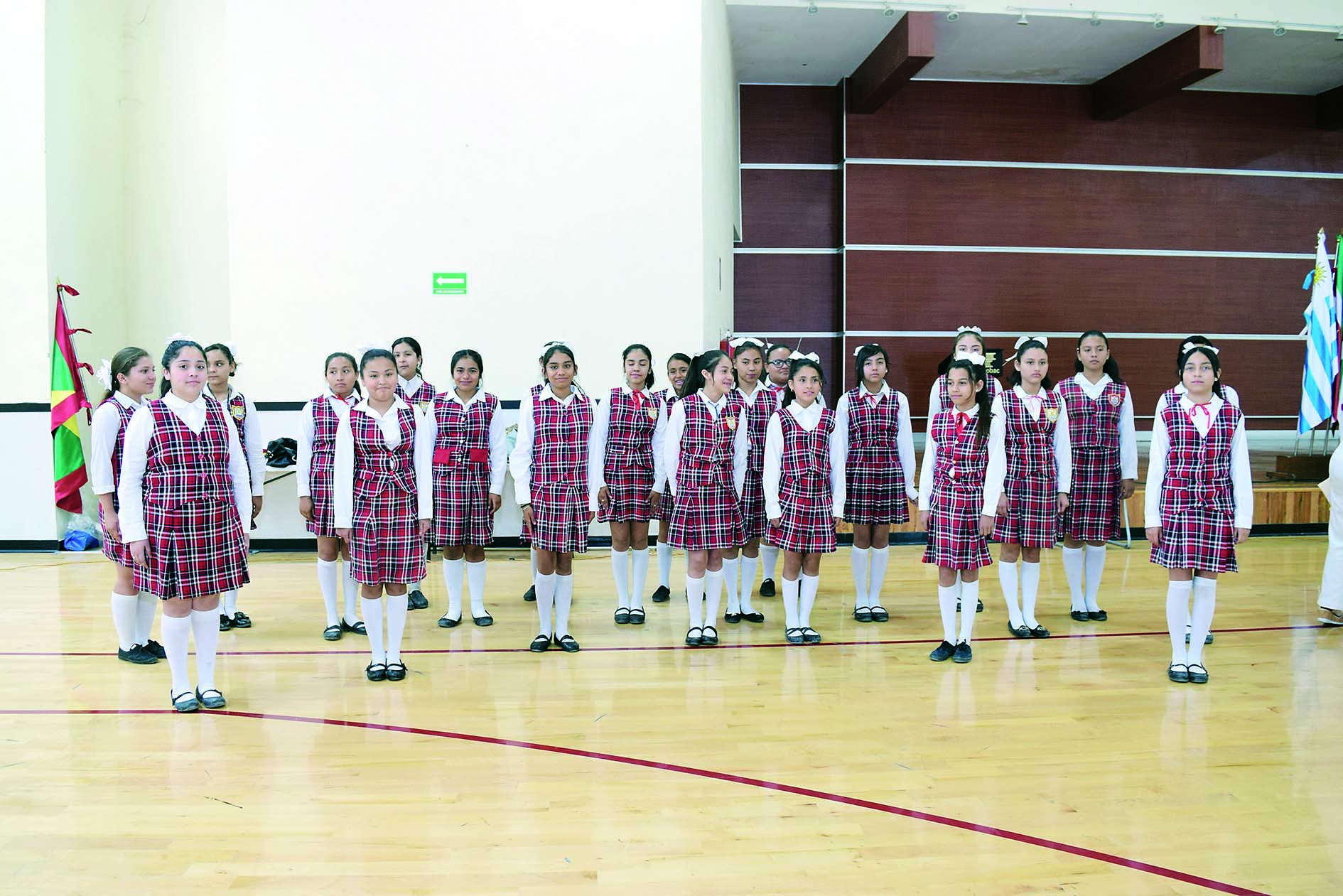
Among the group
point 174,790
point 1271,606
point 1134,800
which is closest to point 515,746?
point 174,790

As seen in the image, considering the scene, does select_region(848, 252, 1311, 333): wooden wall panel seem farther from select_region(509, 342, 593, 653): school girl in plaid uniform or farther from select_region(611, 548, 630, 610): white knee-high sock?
select_region(509, 342, 593, 653): school girl in plaid uniform

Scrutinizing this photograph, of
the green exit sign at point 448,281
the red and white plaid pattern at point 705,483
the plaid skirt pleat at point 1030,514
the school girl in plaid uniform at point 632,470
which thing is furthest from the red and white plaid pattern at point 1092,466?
the green exit sign at point 448,281

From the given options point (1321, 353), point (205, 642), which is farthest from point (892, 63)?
point (205, 642)

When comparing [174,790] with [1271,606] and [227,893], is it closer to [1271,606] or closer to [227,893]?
[227,893]

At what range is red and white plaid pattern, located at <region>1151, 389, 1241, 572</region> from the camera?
136 inches

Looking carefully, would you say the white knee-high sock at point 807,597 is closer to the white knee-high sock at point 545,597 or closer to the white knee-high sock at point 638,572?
the white knee-high sock at point 638,572

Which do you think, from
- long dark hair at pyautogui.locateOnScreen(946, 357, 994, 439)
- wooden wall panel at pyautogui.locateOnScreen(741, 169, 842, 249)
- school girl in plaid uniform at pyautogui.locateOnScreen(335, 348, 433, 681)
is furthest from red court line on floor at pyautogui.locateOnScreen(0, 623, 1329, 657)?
wooden wall panel at pyautogui.locateOnScreen(741, 169, 842, 249)

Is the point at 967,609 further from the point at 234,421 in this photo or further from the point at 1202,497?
the point at 234,421

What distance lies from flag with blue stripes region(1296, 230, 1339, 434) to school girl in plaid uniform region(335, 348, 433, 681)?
19.9 ft

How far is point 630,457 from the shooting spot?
460cm

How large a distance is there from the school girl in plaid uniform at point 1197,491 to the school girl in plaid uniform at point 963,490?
61cm

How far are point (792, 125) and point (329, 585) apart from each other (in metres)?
6.37

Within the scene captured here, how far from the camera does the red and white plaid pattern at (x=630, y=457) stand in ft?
14.9

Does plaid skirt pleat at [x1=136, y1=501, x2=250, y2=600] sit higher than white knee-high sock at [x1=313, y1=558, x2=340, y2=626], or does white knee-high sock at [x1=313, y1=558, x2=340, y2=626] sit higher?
plaid skirt pleat at [x1=136, y1=501, x2=250, y2=600]
